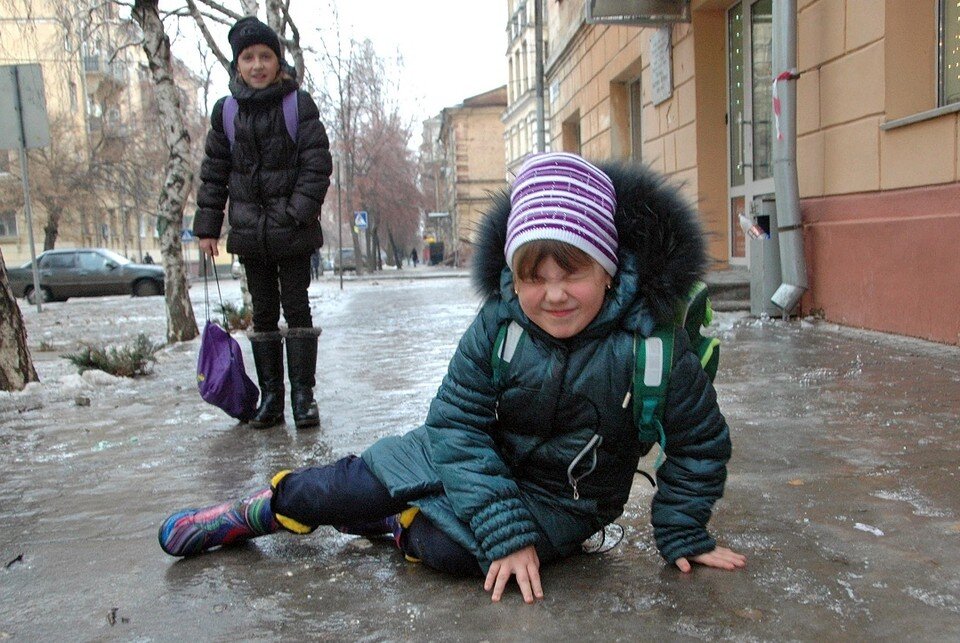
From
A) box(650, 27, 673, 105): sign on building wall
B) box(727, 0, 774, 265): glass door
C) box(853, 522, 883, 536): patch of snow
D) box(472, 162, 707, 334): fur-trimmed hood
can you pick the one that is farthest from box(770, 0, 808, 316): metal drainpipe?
box(472, 162, 707, 334): fur-trimmed hood

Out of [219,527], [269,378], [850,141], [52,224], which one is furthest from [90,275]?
[219,527]

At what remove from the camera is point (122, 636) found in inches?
73.4

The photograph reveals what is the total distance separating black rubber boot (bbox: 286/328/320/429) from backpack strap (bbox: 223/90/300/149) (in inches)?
36.6

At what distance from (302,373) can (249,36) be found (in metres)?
1.55

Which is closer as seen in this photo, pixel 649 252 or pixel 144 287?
pixel 649 252

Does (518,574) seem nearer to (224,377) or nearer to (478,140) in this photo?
(224,377)

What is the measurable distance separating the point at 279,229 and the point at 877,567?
109 inches

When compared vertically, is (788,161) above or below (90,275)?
above

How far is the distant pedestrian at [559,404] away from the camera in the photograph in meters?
1.97

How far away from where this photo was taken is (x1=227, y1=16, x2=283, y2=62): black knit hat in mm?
3727

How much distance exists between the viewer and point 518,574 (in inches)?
77.0

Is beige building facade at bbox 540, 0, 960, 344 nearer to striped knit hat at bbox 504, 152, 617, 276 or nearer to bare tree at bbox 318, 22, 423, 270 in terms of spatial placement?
striped knit hat at bbox 504, 152, 617, 276

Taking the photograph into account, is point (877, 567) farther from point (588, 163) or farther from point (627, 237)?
point (588, 163)

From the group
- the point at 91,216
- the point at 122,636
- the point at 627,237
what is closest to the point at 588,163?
the point at 627,237
